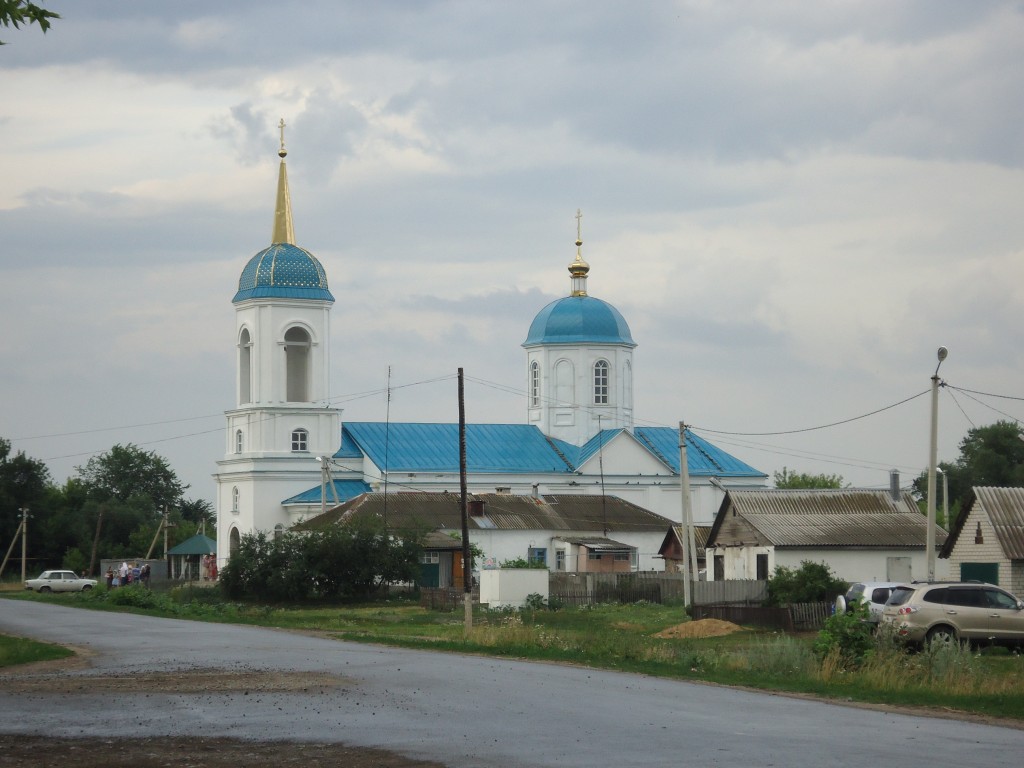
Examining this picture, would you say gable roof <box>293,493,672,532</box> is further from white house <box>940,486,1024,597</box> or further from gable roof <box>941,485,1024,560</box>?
gable roof <box>941,485,1024,560</box>

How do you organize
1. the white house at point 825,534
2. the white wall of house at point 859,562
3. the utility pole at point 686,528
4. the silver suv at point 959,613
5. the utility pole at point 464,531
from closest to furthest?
the silver suv at point 959,613, the utility pole at point 464,531, the utility pole at point 686,528, the white wall of house at point 859,562, the white house at point 825,534

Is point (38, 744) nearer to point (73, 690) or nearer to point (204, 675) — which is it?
point (73, 690)

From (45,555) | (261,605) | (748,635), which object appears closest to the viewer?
(748,635)

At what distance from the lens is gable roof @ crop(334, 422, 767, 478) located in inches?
2923

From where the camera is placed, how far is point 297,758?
1331cm

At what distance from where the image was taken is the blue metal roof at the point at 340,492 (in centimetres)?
6950

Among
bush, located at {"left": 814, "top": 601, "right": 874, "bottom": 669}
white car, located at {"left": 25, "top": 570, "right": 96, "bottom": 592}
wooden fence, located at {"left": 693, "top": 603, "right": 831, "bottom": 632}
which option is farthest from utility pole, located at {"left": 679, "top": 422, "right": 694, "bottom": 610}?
white car, located at {"left": 25, "top": 570, "right": 96, "bottom": 592}

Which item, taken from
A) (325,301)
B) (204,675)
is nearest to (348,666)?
(204,675)

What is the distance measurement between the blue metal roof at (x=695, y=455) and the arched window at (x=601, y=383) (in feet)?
7.66

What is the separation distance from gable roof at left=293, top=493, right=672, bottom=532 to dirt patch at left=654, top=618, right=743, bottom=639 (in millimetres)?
24243

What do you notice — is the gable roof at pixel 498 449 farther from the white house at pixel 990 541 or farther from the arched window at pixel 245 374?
the white house at pixel 990 541

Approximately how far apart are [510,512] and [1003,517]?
3199 cm

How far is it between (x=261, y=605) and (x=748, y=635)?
22.5 meters

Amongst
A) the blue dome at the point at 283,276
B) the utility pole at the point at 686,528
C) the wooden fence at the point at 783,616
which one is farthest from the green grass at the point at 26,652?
the blue dome at the point at 283,276
